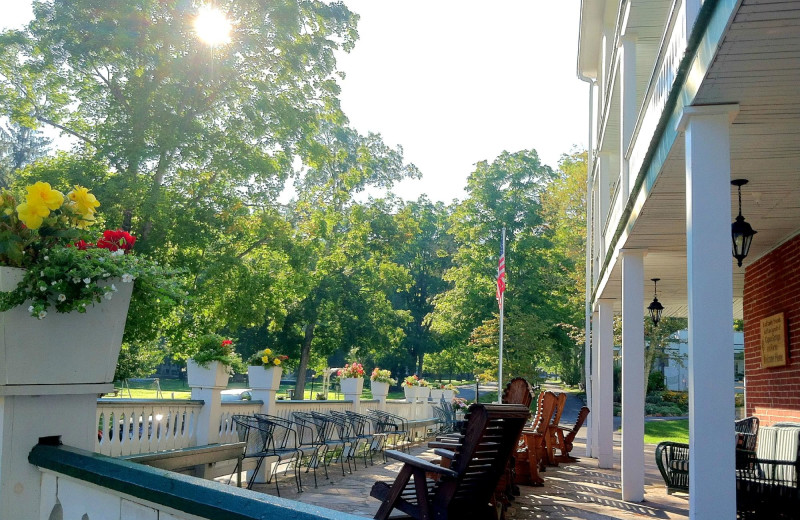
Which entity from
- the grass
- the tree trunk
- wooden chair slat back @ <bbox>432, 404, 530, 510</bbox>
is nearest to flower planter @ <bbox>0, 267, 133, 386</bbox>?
wooden chair slat back @ <bbox>432, 404, 530, 510</bbox>

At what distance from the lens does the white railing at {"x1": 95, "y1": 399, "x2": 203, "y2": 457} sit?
675cm

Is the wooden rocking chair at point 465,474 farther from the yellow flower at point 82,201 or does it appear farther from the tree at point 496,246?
the tree at point 496,246

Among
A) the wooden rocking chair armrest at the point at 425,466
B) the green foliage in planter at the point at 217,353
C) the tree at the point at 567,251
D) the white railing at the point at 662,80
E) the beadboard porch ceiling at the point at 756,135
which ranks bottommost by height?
the wooden rocking chair armrest at the point at 425,466

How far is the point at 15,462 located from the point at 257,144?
16.4m

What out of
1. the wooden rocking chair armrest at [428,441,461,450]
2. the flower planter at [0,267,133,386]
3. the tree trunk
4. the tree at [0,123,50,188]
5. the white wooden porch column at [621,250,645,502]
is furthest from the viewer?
the tree at [0,123,50,188]

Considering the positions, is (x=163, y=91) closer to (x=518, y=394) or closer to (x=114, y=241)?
(x=518, y=394)

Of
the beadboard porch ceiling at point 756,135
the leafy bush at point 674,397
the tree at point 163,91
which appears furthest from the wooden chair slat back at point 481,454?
the leafy bush at point 674,397

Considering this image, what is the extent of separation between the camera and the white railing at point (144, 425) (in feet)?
22.2

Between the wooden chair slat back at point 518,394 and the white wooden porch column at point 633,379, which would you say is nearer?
the white wooden porch column at point 633,379

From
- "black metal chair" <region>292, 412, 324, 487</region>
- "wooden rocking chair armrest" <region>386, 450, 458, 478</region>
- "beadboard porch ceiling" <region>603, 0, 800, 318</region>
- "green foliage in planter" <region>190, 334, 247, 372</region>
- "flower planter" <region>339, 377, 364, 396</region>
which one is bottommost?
"black metal chair" <region>292, 412, 324, 487</region>

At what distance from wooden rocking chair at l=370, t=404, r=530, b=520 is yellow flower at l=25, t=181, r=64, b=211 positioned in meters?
2.87

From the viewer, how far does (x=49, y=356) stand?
246cm

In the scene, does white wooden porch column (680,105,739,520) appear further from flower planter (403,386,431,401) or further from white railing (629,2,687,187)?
flower planter (403,386,431,401)

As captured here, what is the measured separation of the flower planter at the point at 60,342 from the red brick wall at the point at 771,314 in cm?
796
